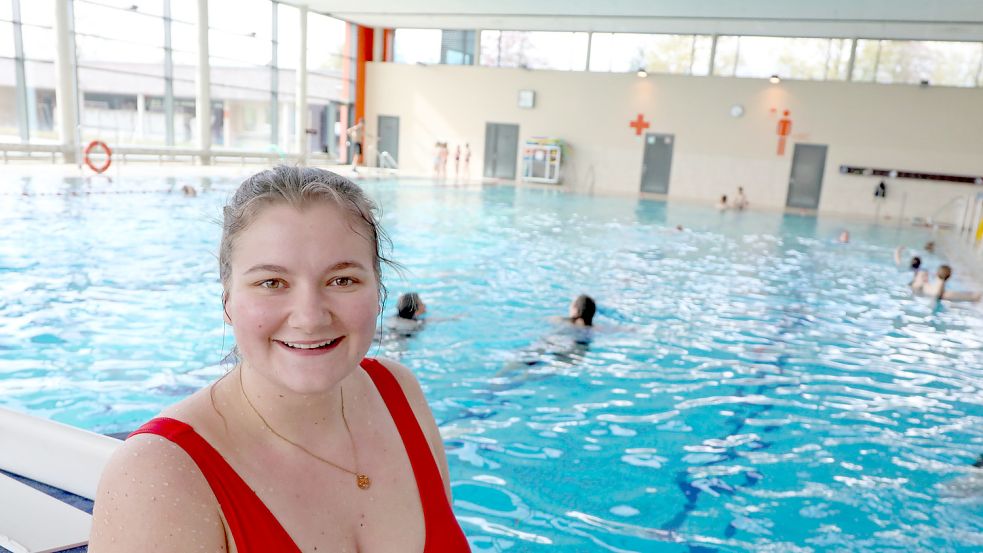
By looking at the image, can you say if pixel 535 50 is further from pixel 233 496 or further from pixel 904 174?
pixel 233 496

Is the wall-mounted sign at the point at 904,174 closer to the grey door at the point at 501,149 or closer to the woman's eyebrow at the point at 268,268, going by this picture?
the grey door at the point at 501,149

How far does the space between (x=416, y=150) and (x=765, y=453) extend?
2251cm

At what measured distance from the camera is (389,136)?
25.8 metres

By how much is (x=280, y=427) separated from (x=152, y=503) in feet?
0.78

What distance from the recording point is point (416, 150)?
2547cm

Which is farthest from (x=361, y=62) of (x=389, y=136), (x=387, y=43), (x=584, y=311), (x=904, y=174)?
(x=584, y=311)

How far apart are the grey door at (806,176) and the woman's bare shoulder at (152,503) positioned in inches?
907

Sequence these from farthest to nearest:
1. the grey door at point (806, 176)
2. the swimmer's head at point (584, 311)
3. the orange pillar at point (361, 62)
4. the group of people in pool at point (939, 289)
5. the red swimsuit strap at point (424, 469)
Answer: the orange pillar at point (361, 62), the grey door at point (806, 176), the group of people in pool at point (939, 289), the swimmer's head at point (584, 311), the red swimsuit strap at point (424, 469)

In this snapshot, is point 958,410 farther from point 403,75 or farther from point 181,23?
point 403,75

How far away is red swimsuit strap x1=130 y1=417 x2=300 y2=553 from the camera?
39.3 inches

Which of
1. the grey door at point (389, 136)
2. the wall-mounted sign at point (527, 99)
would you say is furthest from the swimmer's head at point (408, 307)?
the grey door at point (389, 136)

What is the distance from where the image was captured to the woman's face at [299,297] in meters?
1.06

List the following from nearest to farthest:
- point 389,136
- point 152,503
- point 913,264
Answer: point 152,503
point 913,264
point 389,136

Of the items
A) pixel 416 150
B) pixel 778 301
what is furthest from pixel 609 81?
pixel 778 301
